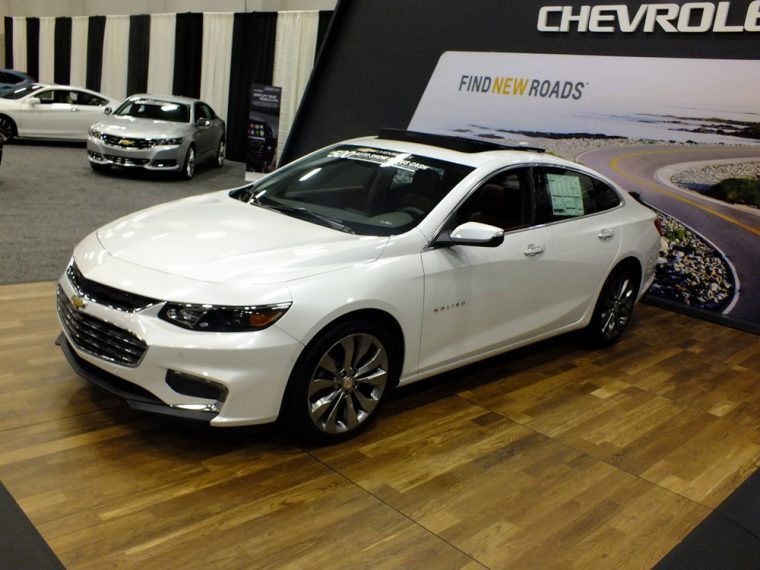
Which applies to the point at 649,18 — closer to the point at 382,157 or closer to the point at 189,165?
the point at 382,157

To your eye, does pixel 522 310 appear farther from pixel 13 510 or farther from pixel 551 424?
pixel 13 510

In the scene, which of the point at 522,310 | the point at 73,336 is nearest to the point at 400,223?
the point at 522,310

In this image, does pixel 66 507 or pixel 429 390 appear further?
pixel 429 390

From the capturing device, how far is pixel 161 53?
654 inches

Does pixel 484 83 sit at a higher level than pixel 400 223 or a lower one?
higher

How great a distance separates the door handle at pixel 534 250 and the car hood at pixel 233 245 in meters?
1.05

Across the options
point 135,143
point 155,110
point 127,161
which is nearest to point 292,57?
point 155,110

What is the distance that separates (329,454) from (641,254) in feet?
9.75

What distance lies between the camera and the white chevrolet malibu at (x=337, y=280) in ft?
9.87

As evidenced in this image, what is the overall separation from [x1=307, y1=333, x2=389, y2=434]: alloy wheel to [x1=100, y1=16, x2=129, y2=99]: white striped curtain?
55.4ft

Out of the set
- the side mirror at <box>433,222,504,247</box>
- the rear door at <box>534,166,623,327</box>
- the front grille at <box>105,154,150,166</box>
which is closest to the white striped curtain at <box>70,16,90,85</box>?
the front grille at <box>105,154,150,166</box>

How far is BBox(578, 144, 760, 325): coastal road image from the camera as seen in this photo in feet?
20.9

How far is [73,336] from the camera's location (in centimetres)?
335

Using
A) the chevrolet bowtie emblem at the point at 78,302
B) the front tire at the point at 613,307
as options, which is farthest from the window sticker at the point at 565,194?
the chevrolet bowtie emblem at the point at 78,302
